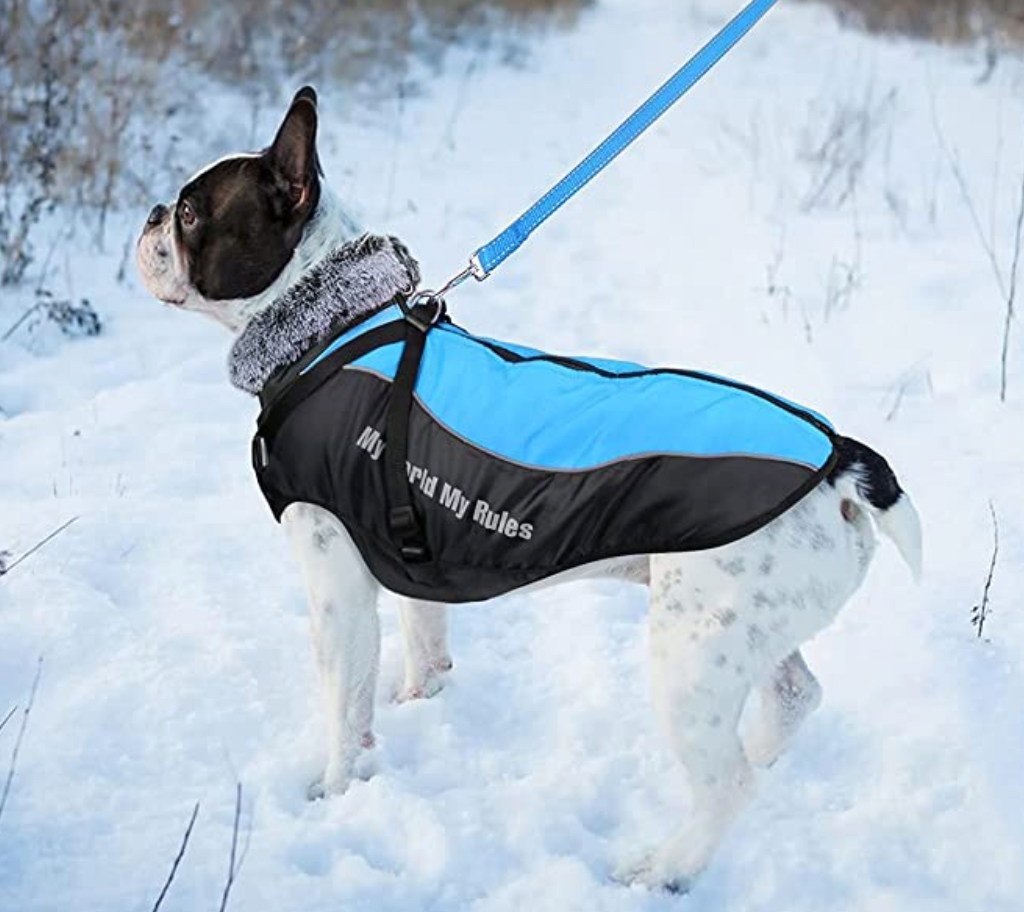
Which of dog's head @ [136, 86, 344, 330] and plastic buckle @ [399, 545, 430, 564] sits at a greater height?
dog's head @ [136, 86, 344, 330]

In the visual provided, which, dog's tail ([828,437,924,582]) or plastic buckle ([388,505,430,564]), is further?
plastic buckle ([388,505,430,564])

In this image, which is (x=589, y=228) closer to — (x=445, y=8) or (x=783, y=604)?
(x=783, y=604)

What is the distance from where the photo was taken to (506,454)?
2.66 meters

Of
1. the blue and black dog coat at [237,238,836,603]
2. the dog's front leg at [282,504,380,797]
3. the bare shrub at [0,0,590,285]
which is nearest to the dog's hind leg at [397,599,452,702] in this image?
the dog's front leg at [282,504,380,797]

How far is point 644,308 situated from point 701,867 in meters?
3.91

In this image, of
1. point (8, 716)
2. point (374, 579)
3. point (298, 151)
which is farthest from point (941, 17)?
point (8, 716)

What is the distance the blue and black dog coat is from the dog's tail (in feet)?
0.17

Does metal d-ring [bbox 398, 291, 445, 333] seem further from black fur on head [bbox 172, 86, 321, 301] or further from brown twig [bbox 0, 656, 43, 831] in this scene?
brown twig [bbox 0, 656, 43, 831]

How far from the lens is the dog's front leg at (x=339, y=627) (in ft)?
9.61

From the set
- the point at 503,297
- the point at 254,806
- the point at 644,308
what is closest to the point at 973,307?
the point at 644,308

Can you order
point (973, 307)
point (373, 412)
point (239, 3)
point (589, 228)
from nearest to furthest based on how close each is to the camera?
1. point (373, 412)
2. point (973, 307)
3. point (589, 228)
4. point (239, 3)

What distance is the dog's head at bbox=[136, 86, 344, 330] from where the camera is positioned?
2.92 meters

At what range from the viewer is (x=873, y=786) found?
3.14 meters

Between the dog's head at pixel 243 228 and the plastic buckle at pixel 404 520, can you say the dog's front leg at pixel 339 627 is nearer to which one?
the plastic buckle at pixel 404 520
